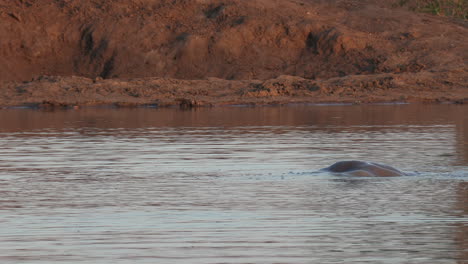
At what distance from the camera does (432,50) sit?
4728cm

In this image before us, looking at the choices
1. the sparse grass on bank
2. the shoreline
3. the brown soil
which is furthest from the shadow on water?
the sparse grass on bank

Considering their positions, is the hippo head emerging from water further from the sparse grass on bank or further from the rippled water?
Result: the sparse grass on bank

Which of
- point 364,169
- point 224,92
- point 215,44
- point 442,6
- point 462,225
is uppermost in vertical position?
point 442,6

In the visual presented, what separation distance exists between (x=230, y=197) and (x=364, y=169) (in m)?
2.75

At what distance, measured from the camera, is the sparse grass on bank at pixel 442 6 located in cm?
5950

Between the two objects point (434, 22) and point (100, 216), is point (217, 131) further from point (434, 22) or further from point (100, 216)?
point (434, 22)

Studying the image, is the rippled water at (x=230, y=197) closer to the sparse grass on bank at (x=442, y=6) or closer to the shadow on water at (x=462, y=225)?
the shadow on water at (x=462, y=225)

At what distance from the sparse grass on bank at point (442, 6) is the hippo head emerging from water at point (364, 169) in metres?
46.0

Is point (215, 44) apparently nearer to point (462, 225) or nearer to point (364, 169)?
point (364, 169)

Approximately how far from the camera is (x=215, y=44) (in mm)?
49625

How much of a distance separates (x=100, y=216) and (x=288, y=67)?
39.1 metres

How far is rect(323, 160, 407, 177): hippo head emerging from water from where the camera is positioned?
1367 centimetres

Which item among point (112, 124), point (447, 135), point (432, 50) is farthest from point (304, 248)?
point (432, 50)

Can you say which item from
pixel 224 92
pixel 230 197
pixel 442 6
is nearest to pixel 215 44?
pixel 224 92
